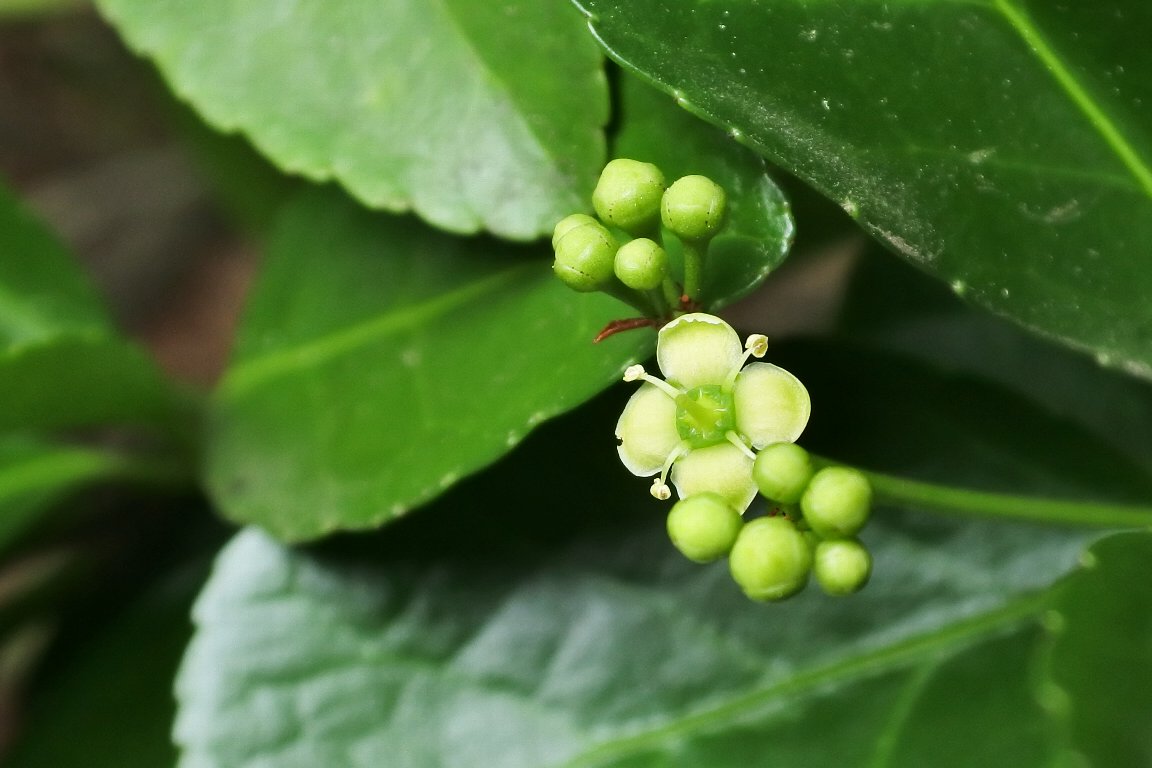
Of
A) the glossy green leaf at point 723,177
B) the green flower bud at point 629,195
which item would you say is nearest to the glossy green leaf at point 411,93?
the glossy green leaf at point 723,177

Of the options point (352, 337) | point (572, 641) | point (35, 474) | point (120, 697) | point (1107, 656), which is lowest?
point (120, 697)

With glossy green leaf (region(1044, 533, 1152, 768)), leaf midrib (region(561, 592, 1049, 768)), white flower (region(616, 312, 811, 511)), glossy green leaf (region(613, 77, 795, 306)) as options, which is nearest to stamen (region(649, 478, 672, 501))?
white flower (region(616, 312, 811, 511))

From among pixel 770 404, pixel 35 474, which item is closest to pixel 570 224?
pixel 770 404

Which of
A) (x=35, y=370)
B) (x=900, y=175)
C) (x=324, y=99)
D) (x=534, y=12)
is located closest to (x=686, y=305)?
(x=900, y=175)

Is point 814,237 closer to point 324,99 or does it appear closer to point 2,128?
point 324,99

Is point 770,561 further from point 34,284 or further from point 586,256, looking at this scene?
point 34,284

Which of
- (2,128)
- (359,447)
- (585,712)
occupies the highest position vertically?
(359,447)

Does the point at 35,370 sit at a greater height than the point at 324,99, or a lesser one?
lesser

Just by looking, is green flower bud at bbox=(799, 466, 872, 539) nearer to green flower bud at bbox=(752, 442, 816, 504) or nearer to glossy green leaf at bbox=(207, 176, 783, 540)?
green flower bud at bbox=(752, 442, 816, 504)
